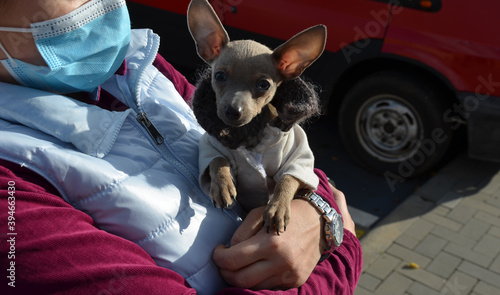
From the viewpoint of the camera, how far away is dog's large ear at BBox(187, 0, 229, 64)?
1929 millimetres

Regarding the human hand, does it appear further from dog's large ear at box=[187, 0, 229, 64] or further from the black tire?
the black tire

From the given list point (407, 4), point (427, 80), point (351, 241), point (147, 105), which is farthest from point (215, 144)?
point (427, 80)

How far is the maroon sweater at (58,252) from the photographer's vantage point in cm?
133

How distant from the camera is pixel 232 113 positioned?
183 cm

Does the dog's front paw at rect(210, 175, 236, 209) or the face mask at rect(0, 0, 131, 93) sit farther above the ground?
the face mask at rect(0, 0, 131, 93)

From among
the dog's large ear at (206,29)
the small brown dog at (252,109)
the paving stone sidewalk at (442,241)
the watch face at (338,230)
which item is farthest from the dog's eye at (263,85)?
the paving stone sidewalk at (442,241)

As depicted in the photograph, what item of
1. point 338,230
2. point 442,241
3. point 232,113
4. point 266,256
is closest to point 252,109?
point 232,113

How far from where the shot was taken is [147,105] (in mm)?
2029

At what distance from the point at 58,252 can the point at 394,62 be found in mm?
4369

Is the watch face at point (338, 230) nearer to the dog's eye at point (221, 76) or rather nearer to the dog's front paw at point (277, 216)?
the dog's front paw at point (277, 216)

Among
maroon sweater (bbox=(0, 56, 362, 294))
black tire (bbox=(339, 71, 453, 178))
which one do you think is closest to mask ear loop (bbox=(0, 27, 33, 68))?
maroon sweater (bbox=(0, 56, 362, 294))

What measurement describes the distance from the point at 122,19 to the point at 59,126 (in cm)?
60

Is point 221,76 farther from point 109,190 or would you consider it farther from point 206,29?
point 109,190

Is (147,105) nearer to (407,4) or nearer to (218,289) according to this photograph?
(218,289)
